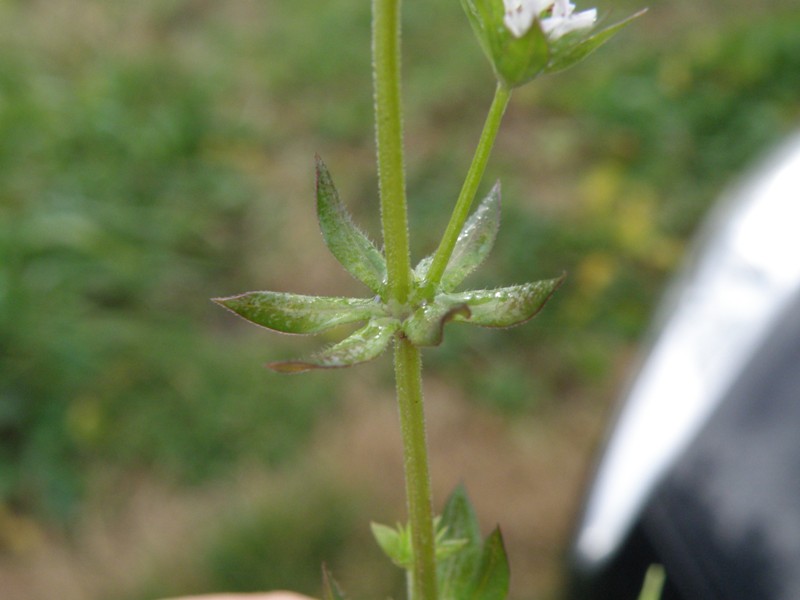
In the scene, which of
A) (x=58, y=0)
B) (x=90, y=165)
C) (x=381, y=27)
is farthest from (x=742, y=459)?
(x=58, y=0)

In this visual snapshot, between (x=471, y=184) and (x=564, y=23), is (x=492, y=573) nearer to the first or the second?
(x=471, y=184)

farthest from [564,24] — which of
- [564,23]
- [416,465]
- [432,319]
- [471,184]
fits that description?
[416,465]

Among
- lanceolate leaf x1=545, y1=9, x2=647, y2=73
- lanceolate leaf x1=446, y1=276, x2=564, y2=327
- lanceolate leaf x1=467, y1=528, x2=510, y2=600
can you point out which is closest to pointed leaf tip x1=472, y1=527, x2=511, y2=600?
lanceolate leaf x1=467, y1=528, x2=510, y2=600

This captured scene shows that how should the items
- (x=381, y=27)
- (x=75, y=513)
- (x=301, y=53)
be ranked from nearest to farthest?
1. (x=381, y=27)
2. (x=75, y=513)
3. (x=301, y=53)

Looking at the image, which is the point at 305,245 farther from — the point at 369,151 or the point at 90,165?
the point at 90,165

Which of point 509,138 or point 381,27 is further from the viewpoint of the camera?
point 509,138

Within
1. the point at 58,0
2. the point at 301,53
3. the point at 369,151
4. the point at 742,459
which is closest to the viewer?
the point at 742,459
